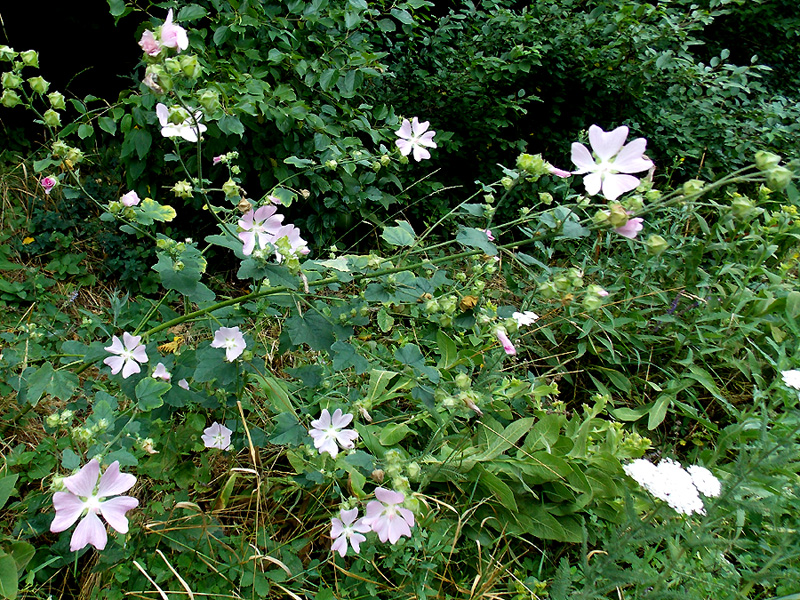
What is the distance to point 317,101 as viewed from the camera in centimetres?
278

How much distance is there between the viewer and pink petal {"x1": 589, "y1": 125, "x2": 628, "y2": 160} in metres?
1.03

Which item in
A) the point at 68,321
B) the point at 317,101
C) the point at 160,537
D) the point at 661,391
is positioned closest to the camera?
the point at 160,537

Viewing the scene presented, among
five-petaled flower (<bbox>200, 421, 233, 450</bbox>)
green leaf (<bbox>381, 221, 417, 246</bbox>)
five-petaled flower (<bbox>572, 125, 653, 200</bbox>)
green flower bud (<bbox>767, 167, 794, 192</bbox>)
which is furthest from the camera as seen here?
five-petaled flower (<bbox>200, 421, 233, 450</bbox>)

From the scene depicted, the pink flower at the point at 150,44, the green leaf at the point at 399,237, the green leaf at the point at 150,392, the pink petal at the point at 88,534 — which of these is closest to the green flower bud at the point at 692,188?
the green leaf at the point at 399,237

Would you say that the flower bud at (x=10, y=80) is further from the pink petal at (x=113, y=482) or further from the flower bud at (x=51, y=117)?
the pink petal at (x=113, y=482)

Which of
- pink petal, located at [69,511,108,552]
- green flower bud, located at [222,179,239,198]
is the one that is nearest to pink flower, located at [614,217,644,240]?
green flower bud, located at [222,179,239,198]

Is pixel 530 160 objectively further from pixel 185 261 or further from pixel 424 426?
pixel 424 426

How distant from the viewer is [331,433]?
1415 millimetres

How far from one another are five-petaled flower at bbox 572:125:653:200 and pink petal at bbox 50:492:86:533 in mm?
1160

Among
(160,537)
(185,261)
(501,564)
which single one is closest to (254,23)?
(185,261)

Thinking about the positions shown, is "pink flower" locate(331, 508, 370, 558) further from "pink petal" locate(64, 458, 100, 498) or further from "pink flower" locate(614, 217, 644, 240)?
"pink flower" locate(614, 217, 644, 240)

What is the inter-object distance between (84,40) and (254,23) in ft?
6.51

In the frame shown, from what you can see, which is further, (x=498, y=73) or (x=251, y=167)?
(x=498, y=73)

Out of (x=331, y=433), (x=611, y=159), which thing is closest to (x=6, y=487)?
(x=331, y=433)
